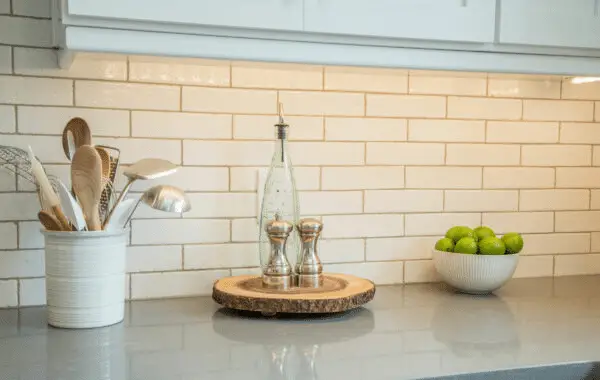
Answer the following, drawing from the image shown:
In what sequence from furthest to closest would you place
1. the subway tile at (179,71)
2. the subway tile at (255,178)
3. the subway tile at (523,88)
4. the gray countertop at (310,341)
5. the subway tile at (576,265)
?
the subway tile at (576,265)
the subway tile at (523,88)
the subway tile at (255,178)
the subway tile at (179,71)
the gray countertop at (310,341)

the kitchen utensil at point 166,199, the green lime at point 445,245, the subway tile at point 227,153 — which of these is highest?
the subway tile at point 227,153

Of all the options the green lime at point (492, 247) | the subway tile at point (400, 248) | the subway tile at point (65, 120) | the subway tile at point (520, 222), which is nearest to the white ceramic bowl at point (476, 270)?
the green lime at point (492, 247)

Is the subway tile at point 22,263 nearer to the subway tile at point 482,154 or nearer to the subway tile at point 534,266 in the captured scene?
the subway tile at point 482,154

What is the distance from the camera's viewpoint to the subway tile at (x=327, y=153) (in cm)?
181

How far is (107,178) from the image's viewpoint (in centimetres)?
147

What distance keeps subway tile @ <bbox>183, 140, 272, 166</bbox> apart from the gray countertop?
347 millimetres

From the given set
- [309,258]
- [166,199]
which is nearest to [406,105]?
[309,258]

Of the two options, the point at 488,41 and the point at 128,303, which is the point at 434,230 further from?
the point at 128,303

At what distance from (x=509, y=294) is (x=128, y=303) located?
3.21 ft

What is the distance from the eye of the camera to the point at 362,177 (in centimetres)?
187

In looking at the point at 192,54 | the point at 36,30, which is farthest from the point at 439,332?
the point at 36,30

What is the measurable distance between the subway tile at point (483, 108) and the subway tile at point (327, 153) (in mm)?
300

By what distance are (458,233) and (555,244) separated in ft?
1.39

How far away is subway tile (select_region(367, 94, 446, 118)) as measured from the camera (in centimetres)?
187
